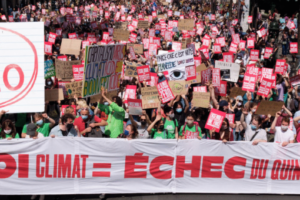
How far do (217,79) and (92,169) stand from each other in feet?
14.7

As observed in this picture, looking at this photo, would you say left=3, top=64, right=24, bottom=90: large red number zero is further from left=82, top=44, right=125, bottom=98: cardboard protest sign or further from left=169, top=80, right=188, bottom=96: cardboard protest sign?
left=169, top=80, right=188, bottom=96: cardboard protest sign

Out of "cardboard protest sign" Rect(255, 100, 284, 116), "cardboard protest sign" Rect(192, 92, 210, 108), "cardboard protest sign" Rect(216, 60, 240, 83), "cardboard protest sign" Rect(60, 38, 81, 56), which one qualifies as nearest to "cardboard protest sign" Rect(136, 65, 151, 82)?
"cardboard protest sign" Rect(192, 92, 210, 108)

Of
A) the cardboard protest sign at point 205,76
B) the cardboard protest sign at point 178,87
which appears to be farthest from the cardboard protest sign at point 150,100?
the cardboard protest sign at point 205,76

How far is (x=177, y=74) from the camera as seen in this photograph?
10.0 metres

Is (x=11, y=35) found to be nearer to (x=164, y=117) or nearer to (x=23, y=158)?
(x=23, y=158)

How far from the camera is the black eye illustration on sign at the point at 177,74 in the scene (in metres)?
9.95

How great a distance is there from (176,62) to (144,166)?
382 centimetres

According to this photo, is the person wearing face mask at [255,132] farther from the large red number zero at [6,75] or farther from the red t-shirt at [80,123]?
the large red number zero at [6,75]

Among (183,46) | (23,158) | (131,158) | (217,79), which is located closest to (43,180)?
(23,158)

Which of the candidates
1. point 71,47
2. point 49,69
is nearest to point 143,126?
point 49,69

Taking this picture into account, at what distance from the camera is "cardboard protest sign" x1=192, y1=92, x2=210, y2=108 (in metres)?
8.47

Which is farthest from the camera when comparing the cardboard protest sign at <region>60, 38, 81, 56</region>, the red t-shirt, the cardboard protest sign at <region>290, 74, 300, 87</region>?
the cardboard protest sign at <region>60, 38, 81, 56</region>

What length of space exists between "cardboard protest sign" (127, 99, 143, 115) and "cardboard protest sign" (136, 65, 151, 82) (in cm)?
245

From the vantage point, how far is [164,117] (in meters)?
7.86
